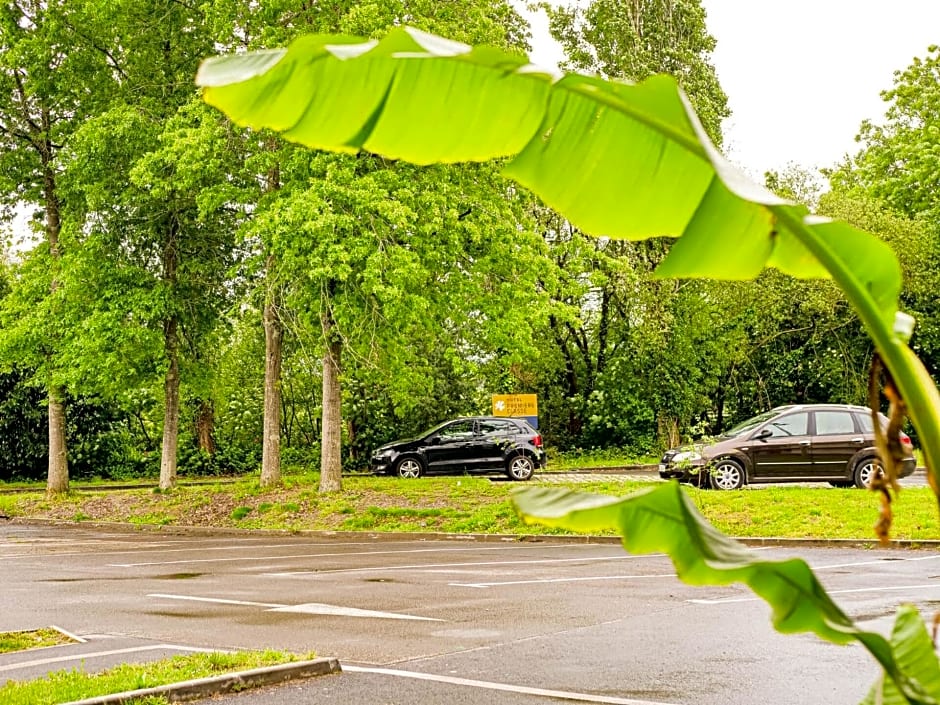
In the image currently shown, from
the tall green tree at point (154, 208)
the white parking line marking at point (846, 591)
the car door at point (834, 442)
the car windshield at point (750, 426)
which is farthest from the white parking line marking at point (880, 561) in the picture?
the tall green tree at point (154, 208)

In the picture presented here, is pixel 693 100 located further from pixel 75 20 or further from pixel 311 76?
pixel 311 76

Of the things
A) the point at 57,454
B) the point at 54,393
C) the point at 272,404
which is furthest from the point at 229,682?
the point at 57,454

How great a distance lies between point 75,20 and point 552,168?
1004 inches

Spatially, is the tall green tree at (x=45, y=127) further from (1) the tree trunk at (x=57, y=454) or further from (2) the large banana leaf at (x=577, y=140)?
(2) the large banana leaf at (x=577, y=140)

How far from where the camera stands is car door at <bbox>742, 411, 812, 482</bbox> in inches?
845

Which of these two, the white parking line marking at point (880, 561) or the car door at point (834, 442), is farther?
the car door at point (834, 442)

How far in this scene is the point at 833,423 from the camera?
21328 mm

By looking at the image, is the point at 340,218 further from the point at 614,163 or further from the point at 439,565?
the point at 614,163

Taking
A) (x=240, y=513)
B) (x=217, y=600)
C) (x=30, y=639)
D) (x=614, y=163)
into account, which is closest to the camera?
(x=614, y=163)

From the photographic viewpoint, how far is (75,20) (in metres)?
25.0

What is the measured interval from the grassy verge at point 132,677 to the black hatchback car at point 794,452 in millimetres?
14461

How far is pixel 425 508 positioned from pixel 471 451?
711cm

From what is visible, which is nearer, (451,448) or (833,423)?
(833,423)

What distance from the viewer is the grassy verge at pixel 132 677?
6.84 m
